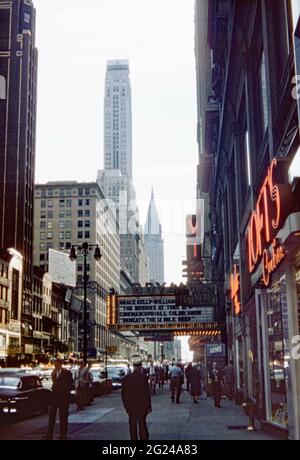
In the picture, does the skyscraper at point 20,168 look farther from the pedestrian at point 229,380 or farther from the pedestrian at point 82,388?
the pedestrian at point 82,388

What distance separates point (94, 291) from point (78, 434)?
130 metres

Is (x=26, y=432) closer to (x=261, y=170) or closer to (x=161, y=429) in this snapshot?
(x=161, y=429)

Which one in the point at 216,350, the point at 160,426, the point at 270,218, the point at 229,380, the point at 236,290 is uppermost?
the point at 270,218

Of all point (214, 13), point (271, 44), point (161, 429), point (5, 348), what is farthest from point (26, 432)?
point (5, 348)

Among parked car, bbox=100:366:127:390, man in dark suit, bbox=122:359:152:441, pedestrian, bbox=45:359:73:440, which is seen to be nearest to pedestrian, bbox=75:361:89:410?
pedestrian, bbox=45:359:73:440

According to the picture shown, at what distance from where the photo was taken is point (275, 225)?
1187 centimetres

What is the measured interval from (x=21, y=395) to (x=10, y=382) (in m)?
0.89

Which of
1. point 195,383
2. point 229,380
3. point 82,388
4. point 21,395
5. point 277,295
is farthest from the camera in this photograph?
point 229,380

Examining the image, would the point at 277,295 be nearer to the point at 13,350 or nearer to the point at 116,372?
the point at 116,372

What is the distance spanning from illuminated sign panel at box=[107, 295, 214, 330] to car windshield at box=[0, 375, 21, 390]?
57.2 feet

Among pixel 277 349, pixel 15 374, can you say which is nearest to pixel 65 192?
pixel 15 374

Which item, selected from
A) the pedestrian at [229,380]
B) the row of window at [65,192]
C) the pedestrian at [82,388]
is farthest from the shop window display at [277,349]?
the row of window at [65,192]

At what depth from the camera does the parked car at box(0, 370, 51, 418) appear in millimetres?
19312

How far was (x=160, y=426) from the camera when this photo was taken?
55.8ft
